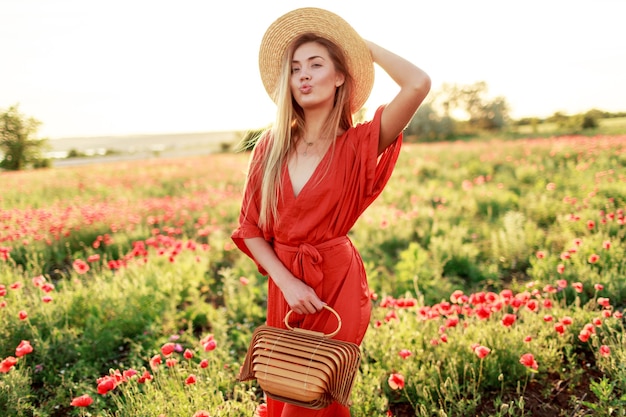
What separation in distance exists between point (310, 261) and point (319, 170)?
0.39 metres

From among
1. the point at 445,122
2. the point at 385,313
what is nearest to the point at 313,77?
the point at 385,313

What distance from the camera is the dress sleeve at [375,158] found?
2109 mm

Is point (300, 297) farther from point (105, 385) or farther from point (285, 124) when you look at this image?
point (105, 385)

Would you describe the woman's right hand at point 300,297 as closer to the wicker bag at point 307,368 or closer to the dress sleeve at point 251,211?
the wicker bag at point 307,368

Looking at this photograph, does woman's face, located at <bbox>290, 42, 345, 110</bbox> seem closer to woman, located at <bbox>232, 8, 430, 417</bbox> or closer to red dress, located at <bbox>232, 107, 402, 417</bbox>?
woman, located at <bbox>232, 8, 430, 417</bbox>

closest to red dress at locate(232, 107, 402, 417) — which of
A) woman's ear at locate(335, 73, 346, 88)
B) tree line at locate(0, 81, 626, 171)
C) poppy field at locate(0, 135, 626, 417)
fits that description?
woman's ear at locate(335, 73, 346, 88)

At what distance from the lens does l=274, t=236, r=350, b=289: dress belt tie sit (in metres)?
2.12

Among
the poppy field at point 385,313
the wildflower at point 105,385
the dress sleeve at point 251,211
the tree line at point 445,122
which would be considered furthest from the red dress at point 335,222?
the tree line at point 445,122

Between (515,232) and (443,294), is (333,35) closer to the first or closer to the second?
(443,294)

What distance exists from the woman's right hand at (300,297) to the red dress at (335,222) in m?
0.05

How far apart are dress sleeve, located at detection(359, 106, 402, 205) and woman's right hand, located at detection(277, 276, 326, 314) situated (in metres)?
0.47

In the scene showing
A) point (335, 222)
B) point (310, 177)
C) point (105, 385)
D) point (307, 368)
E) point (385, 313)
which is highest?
point (310, 177)

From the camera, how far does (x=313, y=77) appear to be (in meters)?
2.17

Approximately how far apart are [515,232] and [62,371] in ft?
15.2
